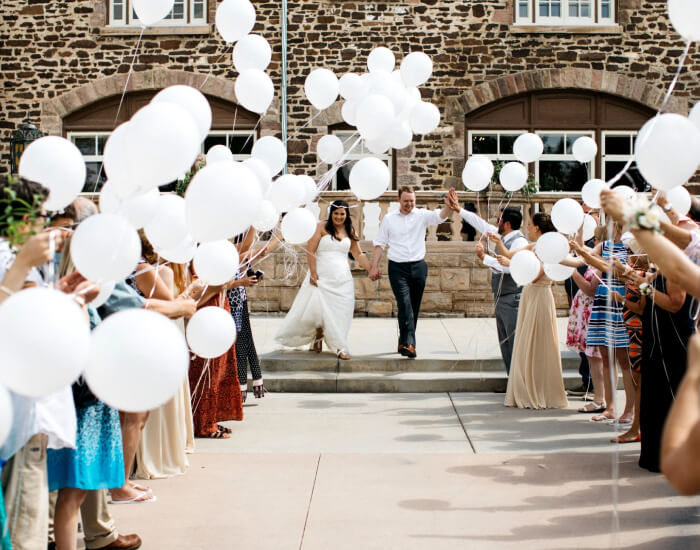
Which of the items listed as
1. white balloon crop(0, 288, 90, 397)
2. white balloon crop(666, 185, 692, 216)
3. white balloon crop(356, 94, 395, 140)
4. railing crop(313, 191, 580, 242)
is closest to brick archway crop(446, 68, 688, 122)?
railing crop(313, 191, 580, 242)

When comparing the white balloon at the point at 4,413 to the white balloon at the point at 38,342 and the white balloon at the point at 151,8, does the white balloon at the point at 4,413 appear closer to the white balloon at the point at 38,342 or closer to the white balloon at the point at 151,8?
the white balloon at the point at 38,342

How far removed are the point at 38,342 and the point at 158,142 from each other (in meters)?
0.83

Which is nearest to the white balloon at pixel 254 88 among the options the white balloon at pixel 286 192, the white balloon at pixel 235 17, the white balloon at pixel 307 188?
the white balloon at pixel 235 17

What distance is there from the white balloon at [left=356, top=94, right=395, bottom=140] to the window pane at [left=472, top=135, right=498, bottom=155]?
9.35 m

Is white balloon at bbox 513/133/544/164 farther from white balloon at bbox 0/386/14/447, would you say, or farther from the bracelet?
white balloon at bbox 0/386/14/447

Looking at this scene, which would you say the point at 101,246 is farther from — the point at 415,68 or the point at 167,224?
the point at 415,68

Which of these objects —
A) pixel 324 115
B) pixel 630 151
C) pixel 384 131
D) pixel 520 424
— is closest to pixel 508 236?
pixel 520 424

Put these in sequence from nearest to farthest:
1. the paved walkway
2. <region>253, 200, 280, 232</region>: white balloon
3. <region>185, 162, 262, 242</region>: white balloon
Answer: <region>185, 162, 262, 242</region>: white balloon → the paved walkway → <region>253, 200, 280, 232</region>: white balloon

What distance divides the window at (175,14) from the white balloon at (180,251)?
11.4m

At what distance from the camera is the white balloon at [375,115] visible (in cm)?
503

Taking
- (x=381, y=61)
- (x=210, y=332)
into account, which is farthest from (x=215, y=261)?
(x=381, y=61)

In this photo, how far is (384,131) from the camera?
205 inches

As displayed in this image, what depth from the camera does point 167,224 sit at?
3.20 metres

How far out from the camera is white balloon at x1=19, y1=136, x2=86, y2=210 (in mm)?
3010
